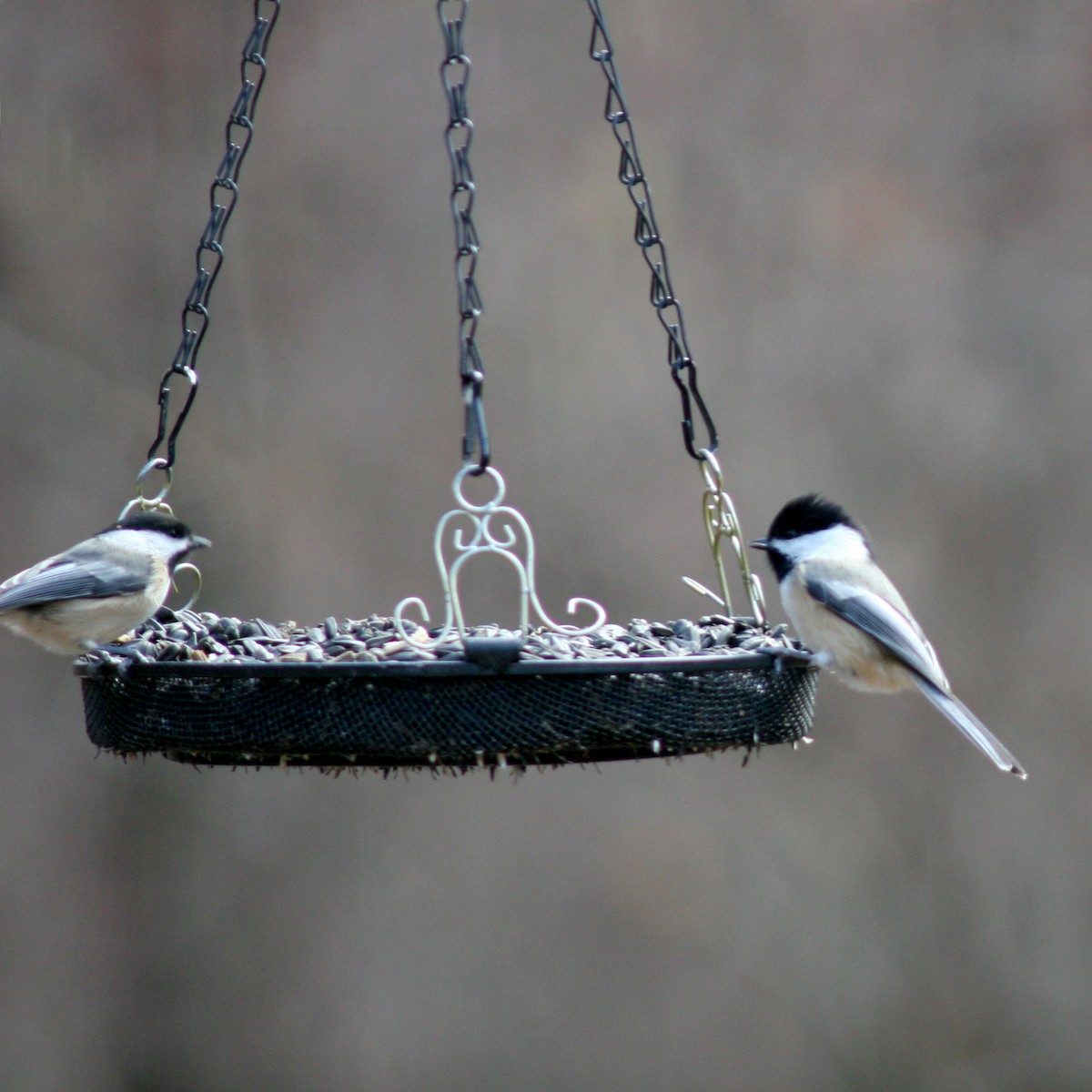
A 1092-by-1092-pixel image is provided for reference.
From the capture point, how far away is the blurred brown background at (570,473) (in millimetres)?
4008

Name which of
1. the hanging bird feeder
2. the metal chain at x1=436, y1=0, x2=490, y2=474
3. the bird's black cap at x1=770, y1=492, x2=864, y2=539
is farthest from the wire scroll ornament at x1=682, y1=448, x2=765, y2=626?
the metal chain at x1=436, y1=0, x2=490, y2=474

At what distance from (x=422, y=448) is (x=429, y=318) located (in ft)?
1.40

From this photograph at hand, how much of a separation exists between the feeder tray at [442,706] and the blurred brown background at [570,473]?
217cm

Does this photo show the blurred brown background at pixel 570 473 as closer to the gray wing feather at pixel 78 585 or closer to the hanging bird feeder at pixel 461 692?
the gray wing feather at pixel 78 585

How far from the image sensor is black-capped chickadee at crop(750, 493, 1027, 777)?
2.36 m

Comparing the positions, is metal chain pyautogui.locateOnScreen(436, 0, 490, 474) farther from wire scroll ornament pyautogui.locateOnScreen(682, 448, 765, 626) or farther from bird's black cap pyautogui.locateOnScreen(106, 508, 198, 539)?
bird's black cap pyautogui.locateOnScreen(106, 508, 198, 539)

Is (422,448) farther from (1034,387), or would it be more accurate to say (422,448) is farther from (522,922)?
(1034,387)

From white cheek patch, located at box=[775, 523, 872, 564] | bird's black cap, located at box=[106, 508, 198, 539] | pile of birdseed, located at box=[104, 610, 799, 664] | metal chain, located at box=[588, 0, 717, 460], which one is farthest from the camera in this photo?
white cheek patch, located at box=[775, 523, 872, 564]

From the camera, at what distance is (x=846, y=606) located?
2404 millimetres

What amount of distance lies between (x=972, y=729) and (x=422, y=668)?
3.37 ft

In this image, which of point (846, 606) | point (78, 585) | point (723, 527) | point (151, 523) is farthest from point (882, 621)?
point (78, 585)

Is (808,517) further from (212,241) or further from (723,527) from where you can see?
(212,241)

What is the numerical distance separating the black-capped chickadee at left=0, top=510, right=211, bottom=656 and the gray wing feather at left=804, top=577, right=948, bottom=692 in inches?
44.7

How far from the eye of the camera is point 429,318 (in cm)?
421
